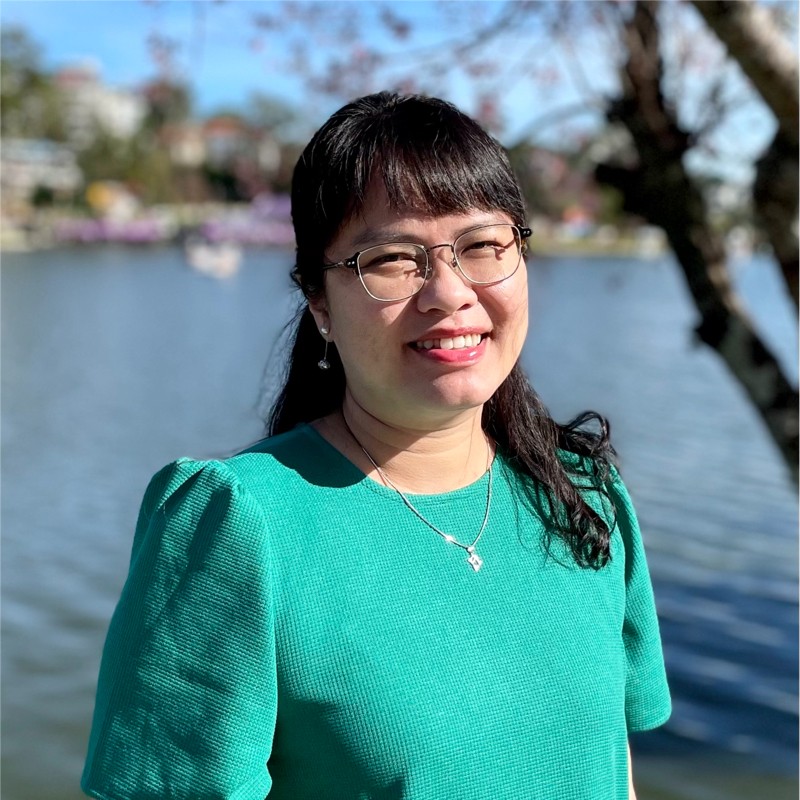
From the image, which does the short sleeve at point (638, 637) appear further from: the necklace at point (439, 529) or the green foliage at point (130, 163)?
the green foliage at point (130, 163)

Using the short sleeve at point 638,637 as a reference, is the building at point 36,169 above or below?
above

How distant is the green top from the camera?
1.42 m

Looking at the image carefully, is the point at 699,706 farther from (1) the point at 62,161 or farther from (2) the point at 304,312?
(1) the point at 62,161

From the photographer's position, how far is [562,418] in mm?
13164

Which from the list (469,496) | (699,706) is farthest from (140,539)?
(699,706)

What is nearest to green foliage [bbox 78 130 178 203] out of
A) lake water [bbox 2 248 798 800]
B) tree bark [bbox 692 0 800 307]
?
lake water [bbox 2 248 798 800]

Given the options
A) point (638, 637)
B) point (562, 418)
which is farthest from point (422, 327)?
point (562, 418)

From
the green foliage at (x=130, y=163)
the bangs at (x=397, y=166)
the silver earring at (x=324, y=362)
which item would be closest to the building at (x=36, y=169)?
the green foliage at (x=130, y=163)

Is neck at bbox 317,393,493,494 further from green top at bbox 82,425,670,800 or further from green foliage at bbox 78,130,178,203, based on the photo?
green foliage at bbox 78,130,178,203

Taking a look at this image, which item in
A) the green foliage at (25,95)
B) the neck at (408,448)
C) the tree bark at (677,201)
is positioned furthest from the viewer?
the green foliage at (25,95)

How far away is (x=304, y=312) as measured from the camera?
1.86 metres

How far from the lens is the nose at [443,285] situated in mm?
1566

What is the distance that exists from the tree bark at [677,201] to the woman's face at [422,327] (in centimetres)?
290

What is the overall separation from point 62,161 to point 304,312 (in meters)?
77.0
